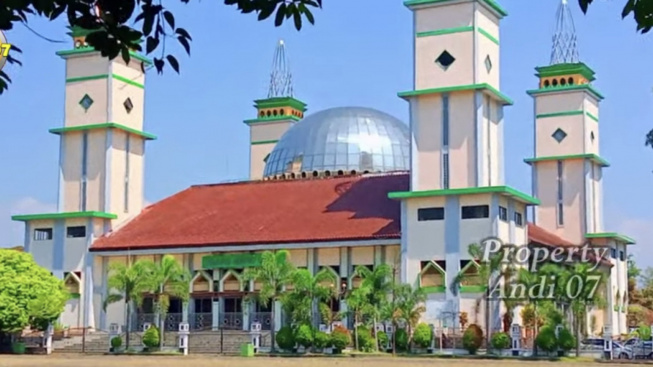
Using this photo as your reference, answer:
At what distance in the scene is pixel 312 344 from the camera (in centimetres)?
3944

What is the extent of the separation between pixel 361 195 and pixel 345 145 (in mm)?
8924

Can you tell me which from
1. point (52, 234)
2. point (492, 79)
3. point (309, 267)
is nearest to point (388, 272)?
point (309, 267)

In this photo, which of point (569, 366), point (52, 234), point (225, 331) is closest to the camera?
point (569, 366)

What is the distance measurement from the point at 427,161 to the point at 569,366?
13891 mm

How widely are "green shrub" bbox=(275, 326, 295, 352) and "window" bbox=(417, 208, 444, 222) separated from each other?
7753 millimetres

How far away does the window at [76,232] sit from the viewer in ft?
165

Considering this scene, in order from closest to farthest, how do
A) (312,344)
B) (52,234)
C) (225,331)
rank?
(312,344) → (225,331) → (52,234)

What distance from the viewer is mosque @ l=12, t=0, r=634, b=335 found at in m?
43.8

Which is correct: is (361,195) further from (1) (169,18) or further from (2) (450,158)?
(1) (169,18)

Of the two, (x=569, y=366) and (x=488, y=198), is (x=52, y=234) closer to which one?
(x=488, y=198)

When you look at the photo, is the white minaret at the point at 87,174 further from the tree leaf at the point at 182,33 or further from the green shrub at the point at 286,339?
the tree leaf at the point at 182,33

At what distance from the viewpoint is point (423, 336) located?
40156 millimetres

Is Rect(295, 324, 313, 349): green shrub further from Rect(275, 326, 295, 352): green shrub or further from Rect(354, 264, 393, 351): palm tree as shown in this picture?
Rect(354, 264, 393, 351): palm tree

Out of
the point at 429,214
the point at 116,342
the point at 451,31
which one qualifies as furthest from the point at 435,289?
the point at 116,342
